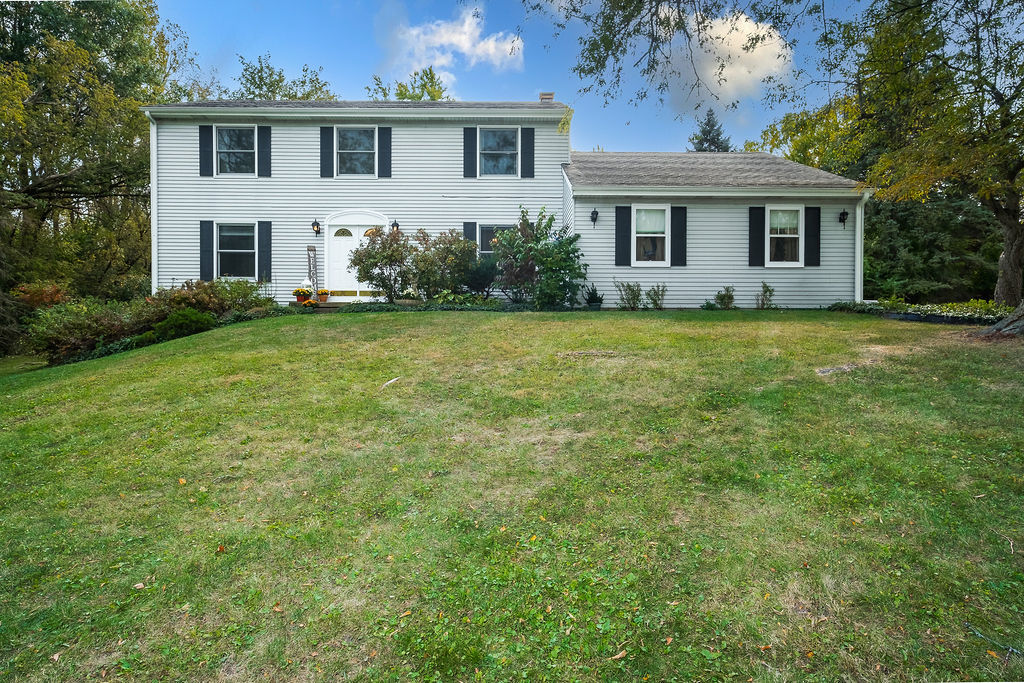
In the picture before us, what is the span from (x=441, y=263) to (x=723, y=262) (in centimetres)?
685

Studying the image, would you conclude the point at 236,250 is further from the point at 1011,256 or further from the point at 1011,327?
the point at 1011,256

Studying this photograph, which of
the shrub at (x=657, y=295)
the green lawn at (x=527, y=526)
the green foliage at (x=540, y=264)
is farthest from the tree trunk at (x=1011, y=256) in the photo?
the green foliage at (x=540, y=264)

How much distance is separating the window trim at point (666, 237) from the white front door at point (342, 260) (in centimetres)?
673

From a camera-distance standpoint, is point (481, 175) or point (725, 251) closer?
point (725, 251)

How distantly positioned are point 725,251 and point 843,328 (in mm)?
4652

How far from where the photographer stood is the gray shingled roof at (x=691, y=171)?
44.3 ft

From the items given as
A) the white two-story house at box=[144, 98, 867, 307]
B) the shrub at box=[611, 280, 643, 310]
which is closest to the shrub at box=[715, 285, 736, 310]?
the shrub at box=[611, 280, 643, 310]

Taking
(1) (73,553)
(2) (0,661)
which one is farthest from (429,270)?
(2) (0,661)

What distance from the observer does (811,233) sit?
13.8 metres

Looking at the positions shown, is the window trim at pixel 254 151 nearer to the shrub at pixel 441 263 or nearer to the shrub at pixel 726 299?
the shrub at pixel 441 263

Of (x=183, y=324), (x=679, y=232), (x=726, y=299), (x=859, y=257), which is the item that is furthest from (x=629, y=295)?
(x=183, y=324)

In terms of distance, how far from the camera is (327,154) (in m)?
15.0

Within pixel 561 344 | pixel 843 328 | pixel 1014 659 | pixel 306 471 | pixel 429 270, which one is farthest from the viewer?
pixel 429 270

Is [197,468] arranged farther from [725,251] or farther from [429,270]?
[725,251]
